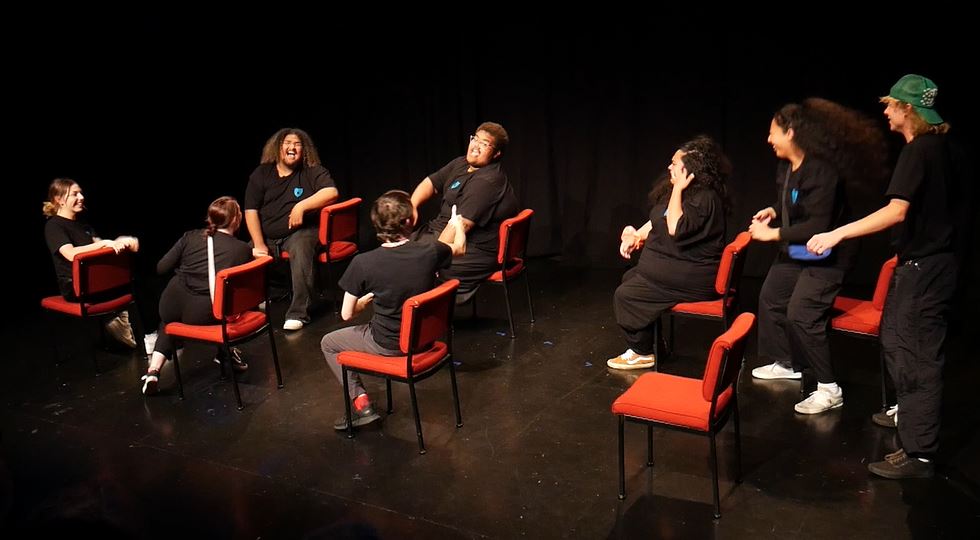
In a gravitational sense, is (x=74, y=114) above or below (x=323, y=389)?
above

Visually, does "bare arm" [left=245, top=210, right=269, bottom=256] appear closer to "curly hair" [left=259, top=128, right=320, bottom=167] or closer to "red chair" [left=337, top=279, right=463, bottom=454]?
"curly hair" [left=259, top=128, right=320, bottom=167]

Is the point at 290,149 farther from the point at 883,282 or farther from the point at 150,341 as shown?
the point at 883,282

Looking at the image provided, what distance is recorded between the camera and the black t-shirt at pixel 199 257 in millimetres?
4773

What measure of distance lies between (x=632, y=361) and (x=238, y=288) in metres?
2.08

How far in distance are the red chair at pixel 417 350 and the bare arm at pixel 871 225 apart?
5.01 feet

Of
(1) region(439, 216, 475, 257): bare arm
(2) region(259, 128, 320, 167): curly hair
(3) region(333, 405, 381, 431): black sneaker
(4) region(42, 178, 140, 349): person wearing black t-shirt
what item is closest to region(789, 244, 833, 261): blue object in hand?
(1) region(439, 216, 475, 257): bare arm

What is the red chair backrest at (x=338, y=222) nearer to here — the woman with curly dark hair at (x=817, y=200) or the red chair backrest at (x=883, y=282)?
the woman with curly dark hair at (x=817, y=200)

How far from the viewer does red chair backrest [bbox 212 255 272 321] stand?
177 inches

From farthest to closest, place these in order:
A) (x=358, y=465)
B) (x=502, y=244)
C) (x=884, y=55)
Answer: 1. (x=884, y=55)
2. (x=502, y=244)
3. (x=358, y=465)

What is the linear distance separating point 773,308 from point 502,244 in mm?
1627

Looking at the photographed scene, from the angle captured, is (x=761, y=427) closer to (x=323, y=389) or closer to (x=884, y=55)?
(x=323, y=389)

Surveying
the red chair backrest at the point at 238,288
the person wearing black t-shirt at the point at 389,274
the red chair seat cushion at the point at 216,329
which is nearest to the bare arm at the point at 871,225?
the person wearing black t-shirt at the point at 389,274

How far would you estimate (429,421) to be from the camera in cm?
446

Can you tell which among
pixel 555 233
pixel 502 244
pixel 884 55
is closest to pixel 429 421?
pixel 502 244
